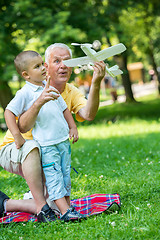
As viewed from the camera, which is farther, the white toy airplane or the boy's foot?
the boy's foot

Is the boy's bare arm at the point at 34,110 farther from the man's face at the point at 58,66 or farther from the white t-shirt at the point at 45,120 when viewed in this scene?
the man's face at the point at 58,66

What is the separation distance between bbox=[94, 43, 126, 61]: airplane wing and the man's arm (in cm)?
9

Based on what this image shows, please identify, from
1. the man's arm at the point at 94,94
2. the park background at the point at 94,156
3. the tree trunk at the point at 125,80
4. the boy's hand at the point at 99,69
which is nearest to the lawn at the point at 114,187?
the park background at the point at 94,156

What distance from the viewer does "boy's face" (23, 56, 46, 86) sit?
3.16 metres

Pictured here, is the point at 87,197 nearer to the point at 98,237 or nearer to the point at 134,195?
the point at 134,195

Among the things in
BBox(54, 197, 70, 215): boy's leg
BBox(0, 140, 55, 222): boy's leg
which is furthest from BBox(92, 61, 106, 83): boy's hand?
BBox(54, 197, 70, 215): boy's leg

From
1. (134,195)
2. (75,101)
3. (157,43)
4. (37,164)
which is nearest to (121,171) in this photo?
(134,195)

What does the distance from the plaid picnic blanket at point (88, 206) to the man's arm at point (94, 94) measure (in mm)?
841

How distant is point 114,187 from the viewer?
4.04 meters

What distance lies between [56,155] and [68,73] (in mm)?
799

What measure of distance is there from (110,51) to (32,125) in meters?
0.93

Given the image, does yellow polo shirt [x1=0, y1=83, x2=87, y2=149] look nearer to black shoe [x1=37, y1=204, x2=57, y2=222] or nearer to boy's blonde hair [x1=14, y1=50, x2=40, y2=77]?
boy's blonde hair [x1=14, y1=50, x2=40, y2=77]

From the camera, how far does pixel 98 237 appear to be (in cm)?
274

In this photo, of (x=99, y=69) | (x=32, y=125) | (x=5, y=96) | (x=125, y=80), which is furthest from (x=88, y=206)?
(x=125, y=80)
